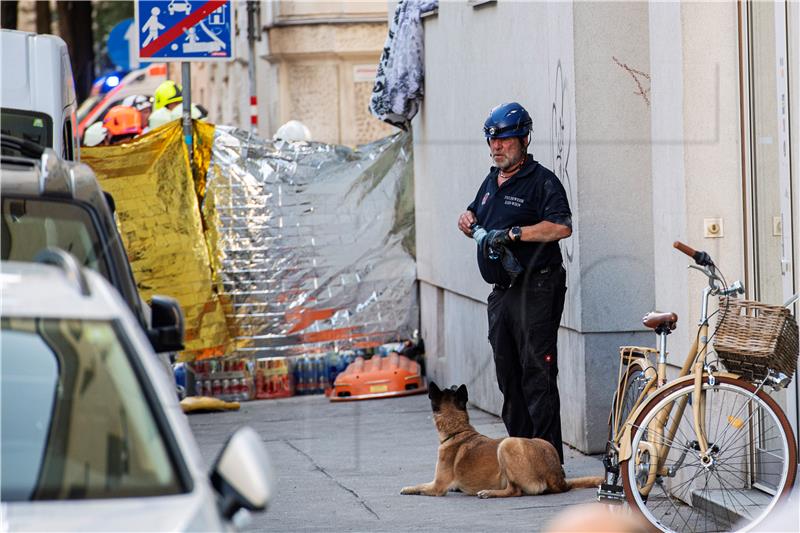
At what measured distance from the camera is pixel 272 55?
2197 cm

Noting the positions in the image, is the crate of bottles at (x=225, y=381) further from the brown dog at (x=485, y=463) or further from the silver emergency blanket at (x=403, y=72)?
the brown dog at (x=485, y=463)

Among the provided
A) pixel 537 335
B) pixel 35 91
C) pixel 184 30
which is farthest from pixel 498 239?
pixel 184 30

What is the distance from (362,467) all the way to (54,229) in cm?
391

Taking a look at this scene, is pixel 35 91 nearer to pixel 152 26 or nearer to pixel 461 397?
pixel 152 26

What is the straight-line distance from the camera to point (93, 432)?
3.87 meters

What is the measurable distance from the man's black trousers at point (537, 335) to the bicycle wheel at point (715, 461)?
3.74ft

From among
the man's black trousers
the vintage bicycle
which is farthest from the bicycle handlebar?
the man's black trousers

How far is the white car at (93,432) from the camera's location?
3.58 meters

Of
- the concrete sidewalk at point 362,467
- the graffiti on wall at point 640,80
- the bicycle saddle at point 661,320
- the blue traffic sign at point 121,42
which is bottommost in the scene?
the concrete sidewalk at point 362,467

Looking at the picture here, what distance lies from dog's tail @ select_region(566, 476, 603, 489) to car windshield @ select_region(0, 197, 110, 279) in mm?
3082

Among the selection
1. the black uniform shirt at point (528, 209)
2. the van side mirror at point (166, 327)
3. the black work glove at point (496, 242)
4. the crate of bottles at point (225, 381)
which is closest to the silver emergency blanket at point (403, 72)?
the crate of bottles at point (225, 381)

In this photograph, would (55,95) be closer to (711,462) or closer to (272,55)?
(711,462)

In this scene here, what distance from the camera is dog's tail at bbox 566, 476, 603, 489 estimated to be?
7625 millimetres

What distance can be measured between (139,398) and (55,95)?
558 centimetres
